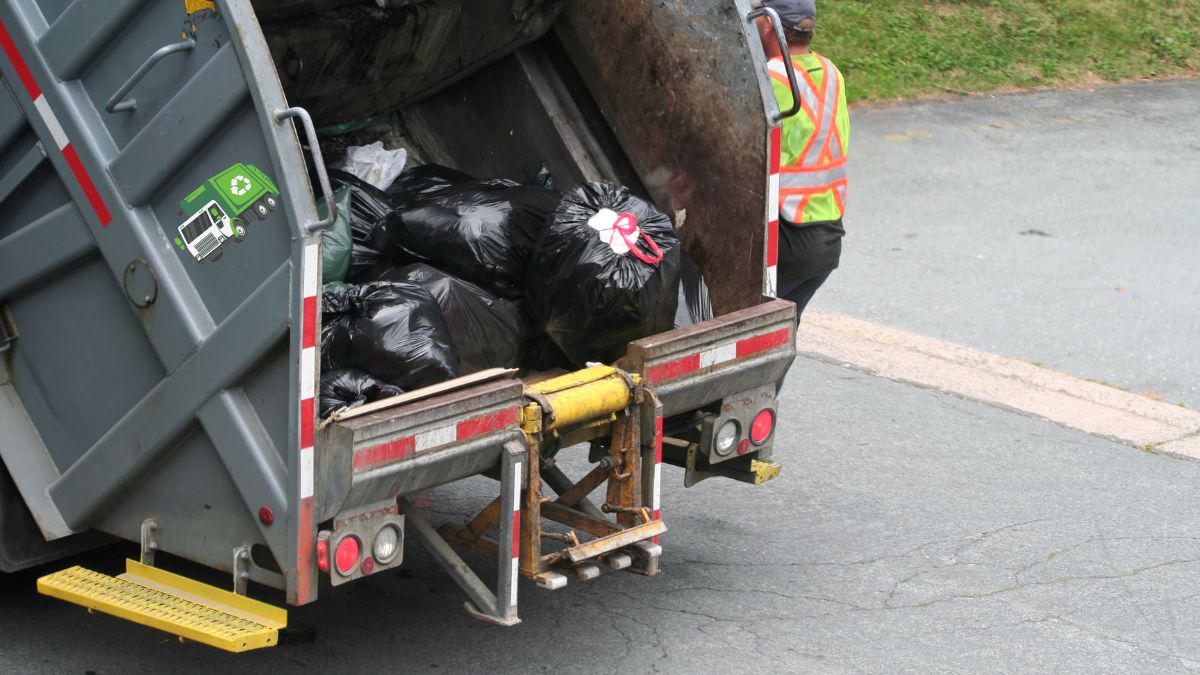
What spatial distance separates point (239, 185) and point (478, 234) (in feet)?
3.83

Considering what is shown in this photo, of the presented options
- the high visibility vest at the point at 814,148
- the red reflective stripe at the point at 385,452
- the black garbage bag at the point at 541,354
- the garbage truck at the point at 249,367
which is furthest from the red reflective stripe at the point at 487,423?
the high visibility vest at the point at 814,148

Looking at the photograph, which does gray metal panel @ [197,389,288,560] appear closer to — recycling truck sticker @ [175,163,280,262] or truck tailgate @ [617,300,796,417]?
recycling truck sticker @ [175,163,280,262]

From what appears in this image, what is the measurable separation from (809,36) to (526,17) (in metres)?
0.99

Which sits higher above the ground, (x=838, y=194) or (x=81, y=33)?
(x=81, y=33)

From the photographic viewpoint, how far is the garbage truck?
354cm

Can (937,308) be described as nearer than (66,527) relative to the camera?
No

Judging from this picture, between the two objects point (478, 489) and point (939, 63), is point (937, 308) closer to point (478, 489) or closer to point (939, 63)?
point (478, 489)

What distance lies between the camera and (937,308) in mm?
7785

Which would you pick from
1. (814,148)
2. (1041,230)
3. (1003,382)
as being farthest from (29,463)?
(1041,230)

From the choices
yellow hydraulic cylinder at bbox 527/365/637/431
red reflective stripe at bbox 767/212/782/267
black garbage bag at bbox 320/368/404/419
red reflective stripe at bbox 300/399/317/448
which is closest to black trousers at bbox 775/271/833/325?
red reflective stripe at bbox 767/212/782/267

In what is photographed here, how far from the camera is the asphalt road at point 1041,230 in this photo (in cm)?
748

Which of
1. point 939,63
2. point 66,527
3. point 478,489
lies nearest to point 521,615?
point 478,489

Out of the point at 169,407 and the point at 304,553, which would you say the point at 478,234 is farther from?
the point at 304,553

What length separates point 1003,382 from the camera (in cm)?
688
